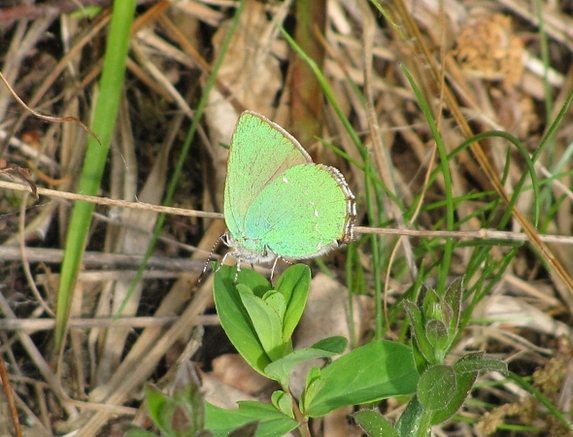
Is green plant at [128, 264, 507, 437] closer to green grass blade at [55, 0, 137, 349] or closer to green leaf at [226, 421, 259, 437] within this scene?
green leaf at [226, 421, 259, 437]

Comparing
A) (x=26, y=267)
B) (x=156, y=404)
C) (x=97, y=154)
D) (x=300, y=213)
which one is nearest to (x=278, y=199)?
(x=300, y=213)

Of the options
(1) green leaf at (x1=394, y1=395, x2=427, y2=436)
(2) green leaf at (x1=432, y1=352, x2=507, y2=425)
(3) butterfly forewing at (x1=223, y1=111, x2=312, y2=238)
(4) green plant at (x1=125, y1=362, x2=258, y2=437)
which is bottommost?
(1) green leaf at (x1=394, y1=395, x2=427, y2=436)

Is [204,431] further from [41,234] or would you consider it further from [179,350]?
[41,234]

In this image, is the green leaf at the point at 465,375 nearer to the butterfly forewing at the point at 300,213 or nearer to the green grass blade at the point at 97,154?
the butterfly forewing at the point at 300,213

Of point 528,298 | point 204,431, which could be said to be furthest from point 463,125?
point 204,431

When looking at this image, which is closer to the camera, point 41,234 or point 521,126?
point 41,234

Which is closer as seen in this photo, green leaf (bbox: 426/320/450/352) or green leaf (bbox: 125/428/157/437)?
green leaf (bbox: 125/428/157/437)

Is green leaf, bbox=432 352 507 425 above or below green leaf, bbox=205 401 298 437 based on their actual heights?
above

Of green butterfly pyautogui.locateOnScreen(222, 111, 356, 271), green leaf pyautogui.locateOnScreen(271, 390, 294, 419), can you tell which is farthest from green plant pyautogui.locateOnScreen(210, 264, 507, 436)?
green butterfly pyautogui.locateOnScreen(222, 111, 356, 271)
